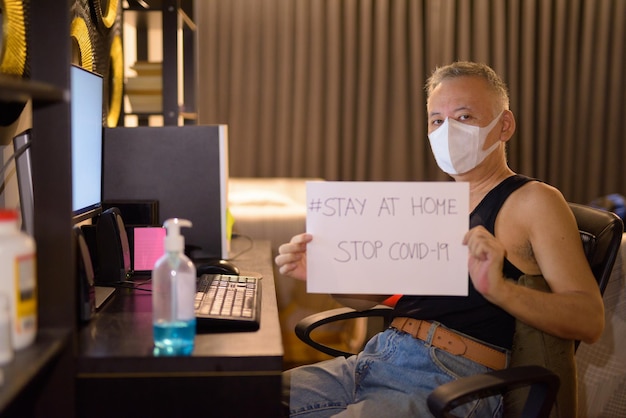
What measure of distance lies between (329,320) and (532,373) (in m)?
0.55

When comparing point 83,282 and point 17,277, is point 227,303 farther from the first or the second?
point 17,277

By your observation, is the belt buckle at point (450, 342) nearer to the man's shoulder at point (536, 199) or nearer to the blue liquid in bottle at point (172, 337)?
the man's shoulder at point (536, 199)

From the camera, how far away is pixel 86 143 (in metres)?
1.47

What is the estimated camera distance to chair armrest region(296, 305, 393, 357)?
5.01 ft

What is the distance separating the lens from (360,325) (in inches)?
115

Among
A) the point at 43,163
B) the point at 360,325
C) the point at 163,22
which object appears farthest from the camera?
the point at 360,325

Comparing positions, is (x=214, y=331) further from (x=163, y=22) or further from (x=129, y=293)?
(x=163, y=22)

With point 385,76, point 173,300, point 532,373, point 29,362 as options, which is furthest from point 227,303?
point 385,76

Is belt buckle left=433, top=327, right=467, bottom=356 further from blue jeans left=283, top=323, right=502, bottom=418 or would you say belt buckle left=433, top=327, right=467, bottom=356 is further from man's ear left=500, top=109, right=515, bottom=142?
man's ear left=500, top=109, right=515, bottom=142

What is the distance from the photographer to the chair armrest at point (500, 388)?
1008mm

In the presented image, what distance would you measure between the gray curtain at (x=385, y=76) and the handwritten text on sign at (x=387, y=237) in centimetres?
313

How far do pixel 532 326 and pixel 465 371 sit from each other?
16cm

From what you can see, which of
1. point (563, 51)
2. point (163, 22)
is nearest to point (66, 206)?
point (163, 22)

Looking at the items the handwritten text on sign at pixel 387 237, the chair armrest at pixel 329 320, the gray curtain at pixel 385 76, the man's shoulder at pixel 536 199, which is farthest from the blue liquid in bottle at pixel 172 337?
the gray curtain at pixel 385 76
